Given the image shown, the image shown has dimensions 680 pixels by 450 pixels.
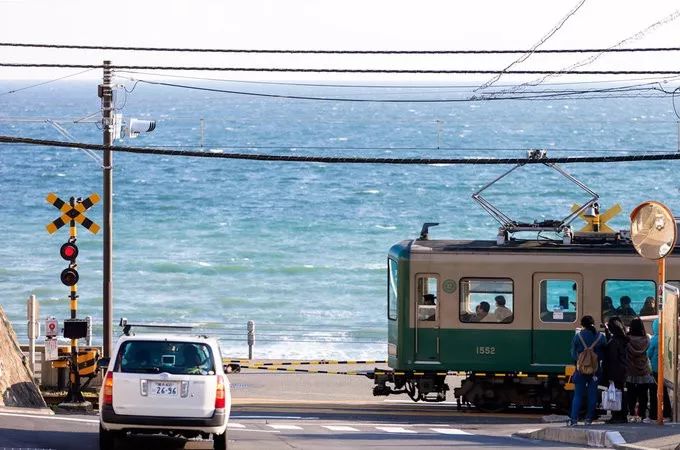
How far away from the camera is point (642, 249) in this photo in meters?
16.4

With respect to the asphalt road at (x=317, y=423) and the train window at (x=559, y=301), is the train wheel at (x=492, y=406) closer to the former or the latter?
the asphalt road at (x=317, y=423)

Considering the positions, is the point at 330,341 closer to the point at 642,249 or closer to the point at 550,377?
the point at 550,377

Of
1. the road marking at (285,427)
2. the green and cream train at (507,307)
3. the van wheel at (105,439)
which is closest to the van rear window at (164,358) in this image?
the van wheel at (105,439)

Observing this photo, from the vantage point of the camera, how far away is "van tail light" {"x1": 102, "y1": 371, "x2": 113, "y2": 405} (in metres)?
15.3

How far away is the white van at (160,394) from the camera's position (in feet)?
50.3

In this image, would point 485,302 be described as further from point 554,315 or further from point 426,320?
point 554,315

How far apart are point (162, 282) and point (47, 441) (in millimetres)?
35641

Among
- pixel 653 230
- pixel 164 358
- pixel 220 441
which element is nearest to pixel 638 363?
pixel 653 230

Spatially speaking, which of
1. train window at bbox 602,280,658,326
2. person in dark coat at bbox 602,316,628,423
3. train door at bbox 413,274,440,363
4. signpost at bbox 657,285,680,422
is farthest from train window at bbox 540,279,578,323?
signpost at bbox 657,285,680,422

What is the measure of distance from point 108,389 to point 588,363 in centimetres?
631

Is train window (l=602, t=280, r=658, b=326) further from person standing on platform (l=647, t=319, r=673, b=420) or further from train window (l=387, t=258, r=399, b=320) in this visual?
person standing on platform (l=647, t=319, r=673, b=420)

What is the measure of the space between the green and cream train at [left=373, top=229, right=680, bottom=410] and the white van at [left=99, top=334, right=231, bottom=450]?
7751 millimetres

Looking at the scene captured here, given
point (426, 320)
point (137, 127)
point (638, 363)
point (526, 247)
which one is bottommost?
point (638, 363)

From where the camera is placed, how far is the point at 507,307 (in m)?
22.9
